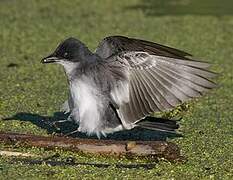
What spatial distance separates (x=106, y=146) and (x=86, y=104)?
1.16ft

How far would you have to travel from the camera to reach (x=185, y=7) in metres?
12.6

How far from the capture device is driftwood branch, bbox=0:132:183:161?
542 cm

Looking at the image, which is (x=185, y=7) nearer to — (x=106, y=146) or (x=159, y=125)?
(x=159, y=125)

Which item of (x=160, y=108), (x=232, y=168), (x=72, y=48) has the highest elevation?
(x=72, y=48)

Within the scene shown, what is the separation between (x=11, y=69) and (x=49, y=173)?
3790 millimetres

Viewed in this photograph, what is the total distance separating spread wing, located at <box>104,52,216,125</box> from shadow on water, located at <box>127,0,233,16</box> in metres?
6.24

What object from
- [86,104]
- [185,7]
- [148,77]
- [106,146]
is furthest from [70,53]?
[185,7]

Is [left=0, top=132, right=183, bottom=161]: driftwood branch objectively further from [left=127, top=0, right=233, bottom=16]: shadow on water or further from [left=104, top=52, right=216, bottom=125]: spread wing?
[left=127, top=0, right=233, bottom=16]: shadow on water

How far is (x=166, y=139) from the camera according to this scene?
6.33m

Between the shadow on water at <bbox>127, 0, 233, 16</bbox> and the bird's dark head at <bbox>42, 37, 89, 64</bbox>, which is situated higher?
the shadow on water at <bbox>127, 0, 233, 16</bbox>

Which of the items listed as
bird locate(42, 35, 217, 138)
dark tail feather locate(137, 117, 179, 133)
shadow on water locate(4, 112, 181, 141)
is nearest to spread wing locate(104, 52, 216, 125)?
bird locate(42, 35, 217, 138)

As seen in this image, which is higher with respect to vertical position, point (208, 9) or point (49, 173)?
point (208, 9)

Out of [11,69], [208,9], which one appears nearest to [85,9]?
[208,9]

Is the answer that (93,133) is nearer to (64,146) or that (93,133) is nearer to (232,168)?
(64,146)
